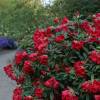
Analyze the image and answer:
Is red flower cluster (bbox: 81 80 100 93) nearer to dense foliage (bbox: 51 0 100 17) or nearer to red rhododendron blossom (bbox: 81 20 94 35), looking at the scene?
red rhododendron blossom (bbox: 81 20 94 35)

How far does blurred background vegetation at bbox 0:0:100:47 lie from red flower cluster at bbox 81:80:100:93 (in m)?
4.87

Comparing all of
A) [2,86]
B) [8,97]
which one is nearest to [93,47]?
[8,97]

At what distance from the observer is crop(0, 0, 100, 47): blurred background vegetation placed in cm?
863

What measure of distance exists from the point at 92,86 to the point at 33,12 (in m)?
8.27

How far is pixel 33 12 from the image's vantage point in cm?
1102

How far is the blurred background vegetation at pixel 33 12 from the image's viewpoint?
8633 millimetres

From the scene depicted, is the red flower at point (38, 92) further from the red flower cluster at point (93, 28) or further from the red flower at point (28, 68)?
the red flower cluster at point (93, 28)

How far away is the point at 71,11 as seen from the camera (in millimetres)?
8969

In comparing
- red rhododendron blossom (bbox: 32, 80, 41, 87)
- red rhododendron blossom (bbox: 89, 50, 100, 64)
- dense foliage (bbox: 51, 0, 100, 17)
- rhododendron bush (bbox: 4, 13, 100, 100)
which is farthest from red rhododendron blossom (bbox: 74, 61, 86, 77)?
dense foliage (bbox: 51, 0, 100, 17)

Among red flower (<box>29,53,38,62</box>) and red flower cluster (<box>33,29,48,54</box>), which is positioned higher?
red flower cluster (<box>33,29,48,54</box>)

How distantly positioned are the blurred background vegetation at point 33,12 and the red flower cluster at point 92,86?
4874 millimetres

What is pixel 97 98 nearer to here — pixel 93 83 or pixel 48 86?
pixel 93 83

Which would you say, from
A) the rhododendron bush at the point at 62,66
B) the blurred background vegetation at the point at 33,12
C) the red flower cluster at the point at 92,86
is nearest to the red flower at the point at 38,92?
the rhododendron bush at the point at 62,66

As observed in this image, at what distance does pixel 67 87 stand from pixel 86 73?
0.21 m
